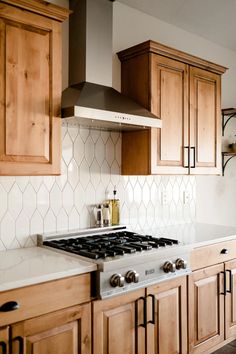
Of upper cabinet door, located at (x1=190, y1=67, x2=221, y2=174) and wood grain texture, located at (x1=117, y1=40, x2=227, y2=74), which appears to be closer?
wood grain texture, located at (x1=117, y1=40, x2=227, y2=74)

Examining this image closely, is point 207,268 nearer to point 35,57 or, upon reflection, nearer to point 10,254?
point 10,254

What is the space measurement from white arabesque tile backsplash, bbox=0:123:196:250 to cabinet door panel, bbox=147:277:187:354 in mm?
778

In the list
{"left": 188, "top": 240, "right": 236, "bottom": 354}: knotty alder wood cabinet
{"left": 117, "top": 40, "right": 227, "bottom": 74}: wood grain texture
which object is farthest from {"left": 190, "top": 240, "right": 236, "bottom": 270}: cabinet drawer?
{"left": 117, "top": 40, "right": 227, "bottom": 74}: wood grain texture

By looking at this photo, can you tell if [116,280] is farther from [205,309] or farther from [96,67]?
[96,67]

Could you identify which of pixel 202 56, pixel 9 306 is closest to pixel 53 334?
pixel 9 306

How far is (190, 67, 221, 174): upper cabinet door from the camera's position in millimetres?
2965

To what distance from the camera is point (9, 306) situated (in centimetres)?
158

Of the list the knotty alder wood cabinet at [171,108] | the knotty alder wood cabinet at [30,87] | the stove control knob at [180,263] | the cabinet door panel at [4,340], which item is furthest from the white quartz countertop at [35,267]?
the knotty alder wood cabinet at [171,108]

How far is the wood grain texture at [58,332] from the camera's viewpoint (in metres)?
1.65

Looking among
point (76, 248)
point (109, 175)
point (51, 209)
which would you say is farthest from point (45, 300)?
point (109, 175)

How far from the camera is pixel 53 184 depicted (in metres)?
2.51

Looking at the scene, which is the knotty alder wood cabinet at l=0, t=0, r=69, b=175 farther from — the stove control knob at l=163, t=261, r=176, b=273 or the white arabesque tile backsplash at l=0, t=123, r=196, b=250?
the stove control knob at l=163, t=261, r=176, b=273

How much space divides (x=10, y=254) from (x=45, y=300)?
55 cm

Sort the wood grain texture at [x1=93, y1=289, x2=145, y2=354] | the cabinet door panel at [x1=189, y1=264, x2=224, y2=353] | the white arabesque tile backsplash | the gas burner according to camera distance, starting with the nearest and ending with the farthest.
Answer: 1. the wood grain texture at [x1=93, y1=289, x2=145, y2=354]
2. the gas burner
3. the white arabesque tile backsplash
4. the cabinet door panel at [x1=189, y1=264, x2=224, y2=353]
